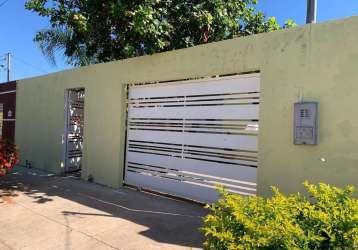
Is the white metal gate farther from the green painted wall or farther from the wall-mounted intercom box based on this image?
the wall-mounted intercom box

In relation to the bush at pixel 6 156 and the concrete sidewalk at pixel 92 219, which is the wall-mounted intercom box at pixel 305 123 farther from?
the bush at pixel 6 156

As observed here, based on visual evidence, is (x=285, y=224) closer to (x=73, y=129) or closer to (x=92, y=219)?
(x=92, y=219)

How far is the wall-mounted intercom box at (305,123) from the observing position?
5266mm

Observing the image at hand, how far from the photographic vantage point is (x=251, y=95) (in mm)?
6316

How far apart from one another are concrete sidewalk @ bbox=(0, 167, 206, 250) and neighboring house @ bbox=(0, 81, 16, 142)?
5124 millimetres

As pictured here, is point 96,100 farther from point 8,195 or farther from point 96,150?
point 8,195

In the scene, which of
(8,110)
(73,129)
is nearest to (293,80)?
Answer: (73,129)

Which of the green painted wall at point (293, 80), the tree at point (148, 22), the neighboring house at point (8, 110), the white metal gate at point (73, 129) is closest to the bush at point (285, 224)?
the green painted wall at point (293, 80)

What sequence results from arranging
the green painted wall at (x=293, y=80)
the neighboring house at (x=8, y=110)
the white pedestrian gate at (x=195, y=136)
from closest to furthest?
the green painted wall at (x=293, y=80) < the white pedestrian gate at (x=195, y=136) < the neighboring house at (x=8, y=110)

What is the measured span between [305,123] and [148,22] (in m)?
3.93

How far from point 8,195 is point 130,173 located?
252 cm

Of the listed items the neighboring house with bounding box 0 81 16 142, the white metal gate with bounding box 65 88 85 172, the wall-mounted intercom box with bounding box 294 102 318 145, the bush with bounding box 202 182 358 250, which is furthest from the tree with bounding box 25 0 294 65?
the bush with bounding box 202 182 358 250

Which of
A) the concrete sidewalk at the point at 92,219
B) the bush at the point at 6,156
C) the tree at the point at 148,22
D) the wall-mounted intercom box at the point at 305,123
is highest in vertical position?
the tree at the point at 148,22

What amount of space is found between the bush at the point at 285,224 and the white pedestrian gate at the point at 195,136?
11.1 feet
